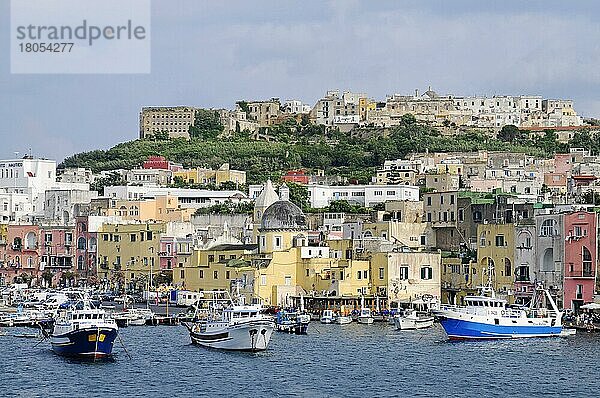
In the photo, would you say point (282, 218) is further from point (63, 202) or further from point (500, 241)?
point (63, 202)

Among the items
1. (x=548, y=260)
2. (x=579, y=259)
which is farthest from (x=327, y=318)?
(x=579, y=259)

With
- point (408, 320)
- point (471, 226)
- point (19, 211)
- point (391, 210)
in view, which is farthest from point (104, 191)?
point (408, 320)

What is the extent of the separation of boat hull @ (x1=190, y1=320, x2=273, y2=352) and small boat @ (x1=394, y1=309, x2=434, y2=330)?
36.0ft

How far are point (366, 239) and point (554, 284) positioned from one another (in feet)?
40.0

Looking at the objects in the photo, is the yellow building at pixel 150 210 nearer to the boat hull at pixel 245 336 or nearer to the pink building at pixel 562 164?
the pink building at pixel 562 164

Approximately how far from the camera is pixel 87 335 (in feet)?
175

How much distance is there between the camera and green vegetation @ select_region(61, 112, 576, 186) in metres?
123

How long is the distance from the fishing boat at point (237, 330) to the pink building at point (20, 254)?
35.7 meters

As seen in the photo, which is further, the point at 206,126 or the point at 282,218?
the point at 206,126

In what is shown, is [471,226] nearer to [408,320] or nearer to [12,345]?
[408,320]

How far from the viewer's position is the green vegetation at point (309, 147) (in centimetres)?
12281

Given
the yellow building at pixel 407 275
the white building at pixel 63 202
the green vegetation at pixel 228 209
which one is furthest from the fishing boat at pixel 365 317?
the white building at pixel 63 202

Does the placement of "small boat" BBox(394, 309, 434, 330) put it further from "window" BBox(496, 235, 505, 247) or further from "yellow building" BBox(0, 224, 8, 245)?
"yellow building" BBox(0, 224, 8, 245)

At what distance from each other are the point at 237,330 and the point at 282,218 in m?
20.2
